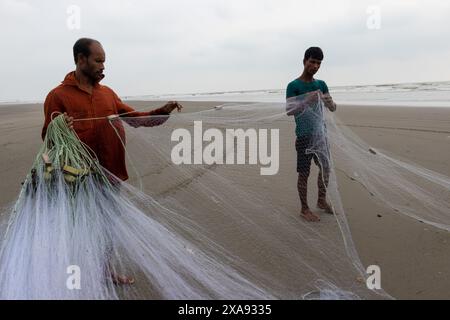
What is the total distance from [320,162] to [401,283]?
50.7 inches

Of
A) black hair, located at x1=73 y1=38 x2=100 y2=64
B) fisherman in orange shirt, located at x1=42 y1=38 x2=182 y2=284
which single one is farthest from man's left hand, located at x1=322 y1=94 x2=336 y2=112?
black hair, located at x1=73 y1=38 x2=100 y2=64

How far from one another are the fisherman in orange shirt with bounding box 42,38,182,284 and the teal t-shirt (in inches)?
66.5

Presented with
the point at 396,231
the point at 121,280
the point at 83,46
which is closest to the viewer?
the point at 83,46

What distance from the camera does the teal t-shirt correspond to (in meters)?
3.75

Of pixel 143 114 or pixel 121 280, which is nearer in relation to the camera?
pixel 121 280

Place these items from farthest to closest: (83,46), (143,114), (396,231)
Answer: (396,231), (143,114), (83,46)

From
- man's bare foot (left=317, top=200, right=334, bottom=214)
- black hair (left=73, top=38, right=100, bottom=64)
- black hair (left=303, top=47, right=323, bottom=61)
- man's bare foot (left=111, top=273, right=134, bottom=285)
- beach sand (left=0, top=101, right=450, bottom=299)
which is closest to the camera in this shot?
black hair (left=73, top=38, right=100, bottom=64)

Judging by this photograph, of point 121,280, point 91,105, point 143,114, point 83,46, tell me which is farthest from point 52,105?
point 121,280

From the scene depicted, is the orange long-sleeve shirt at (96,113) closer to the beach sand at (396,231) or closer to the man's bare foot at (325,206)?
the beach sand at (396,231)

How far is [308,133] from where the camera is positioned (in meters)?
3.78

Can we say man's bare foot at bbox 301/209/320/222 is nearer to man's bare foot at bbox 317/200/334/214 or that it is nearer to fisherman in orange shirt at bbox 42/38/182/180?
man's bare foot at bbox 317/200/334/214

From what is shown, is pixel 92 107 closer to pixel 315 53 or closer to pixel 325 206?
pixel 315 53

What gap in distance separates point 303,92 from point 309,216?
1196mm

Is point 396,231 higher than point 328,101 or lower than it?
lower
